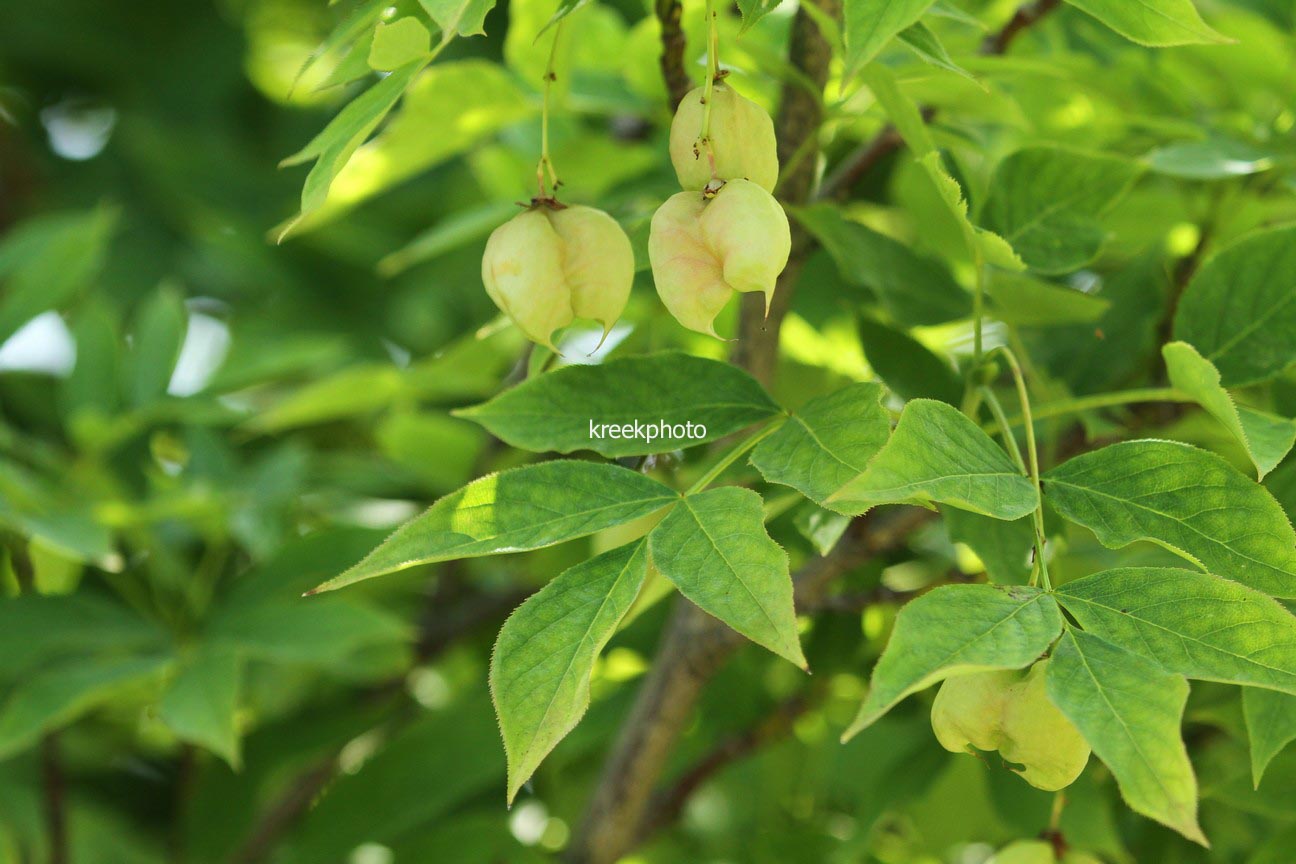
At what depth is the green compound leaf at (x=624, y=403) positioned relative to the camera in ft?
1.92

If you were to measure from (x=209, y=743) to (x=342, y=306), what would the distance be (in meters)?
0.90

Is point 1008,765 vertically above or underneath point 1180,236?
above

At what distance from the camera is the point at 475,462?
1.18m

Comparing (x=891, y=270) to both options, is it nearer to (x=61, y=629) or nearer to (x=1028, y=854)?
(x=1028, y=854)

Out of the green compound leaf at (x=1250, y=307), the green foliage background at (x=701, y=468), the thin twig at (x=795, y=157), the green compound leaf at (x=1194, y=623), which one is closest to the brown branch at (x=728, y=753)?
the green foliage background at (x=701, y=468)

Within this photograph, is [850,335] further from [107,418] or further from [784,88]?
[107,418]

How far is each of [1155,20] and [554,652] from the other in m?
0.33

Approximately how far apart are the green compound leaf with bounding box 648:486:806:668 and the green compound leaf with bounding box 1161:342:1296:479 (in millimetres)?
187

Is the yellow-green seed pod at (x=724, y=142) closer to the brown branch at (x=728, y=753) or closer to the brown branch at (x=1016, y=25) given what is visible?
the brown branch at (x=1016, y=25)

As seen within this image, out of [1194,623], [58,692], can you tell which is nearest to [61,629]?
[58,692]

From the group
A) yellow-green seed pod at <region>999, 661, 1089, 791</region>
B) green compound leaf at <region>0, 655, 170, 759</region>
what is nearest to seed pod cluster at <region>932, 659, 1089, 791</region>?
yellow-green seed pod at <region>999, 661, 1089, 791</region>

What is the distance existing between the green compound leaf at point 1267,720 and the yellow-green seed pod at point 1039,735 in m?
0.12

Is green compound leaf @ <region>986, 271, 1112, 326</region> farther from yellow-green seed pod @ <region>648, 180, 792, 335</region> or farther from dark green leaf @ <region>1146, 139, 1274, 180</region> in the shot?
yellow-green seed pod @ <region>648, 180, 792, 335</region>

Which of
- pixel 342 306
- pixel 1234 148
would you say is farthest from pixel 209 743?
pixel 342 306
